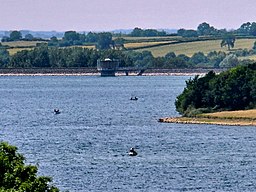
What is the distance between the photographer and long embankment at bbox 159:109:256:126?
458 ft

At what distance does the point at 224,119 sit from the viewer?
5595 inches

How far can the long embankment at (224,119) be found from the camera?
458ft

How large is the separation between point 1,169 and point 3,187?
173 cm

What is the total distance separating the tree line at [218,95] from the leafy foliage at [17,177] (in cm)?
9631

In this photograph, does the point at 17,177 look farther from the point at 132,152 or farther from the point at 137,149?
the point at 137,149

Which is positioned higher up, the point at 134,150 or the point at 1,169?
the point at 1,169

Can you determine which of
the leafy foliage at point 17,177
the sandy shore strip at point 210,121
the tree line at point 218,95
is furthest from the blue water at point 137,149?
the leafy foliage at point 17,177

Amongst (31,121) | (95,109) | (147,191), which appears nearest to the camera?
(147,191)

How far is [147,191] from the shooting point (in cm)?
8119

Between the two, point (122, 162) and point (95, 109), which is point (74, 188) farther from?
point (95, 109)

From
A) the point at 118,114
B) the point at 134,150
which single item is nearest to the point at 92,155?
the point at 134,150

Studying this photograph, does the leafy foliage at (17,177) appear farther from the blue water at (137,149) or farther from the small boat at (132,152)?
the small boat at (132,152)

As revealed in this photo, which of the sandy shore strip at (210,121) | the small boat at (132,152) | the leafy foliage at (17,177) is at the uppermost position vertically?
the leafy foliage at (17,177)

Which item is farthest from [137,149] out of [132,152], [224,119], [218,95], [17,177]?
[17,177]
